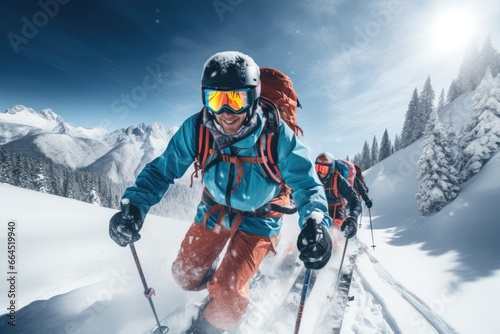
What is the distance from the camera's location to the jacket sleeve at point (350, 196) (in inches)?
235

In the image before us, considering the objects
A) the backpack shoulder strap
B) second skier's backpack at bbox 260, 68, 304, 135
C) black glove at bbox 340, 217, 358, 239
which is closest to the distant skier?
black glove at bbox 340, 217, 358, 239

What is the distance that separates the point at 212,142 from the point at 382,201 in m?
42.2

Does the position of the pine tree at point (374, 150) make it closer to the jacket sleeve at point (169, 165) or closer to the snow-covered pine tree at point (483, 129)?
the snow-covered pine tree at point (483, 129)

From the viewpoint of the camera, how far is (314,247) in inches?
92.6

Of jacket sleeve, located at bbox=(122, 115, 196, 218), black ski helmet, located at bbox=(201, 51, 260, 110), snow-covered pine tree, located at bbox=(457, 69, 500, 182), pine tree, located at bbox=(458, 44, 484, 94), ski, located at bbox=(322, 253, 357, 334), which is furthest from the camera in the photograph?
pine tree, located at bbox=(458, 44, 484, 94)

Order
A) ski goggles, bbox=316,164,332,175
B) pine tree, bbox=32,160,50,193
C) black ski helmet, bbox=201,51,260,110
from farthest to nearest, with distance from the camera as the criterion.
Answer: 1. pine tree, bbox=32,160,50,193
2. ski goggles, bbox=316,164,332,175
3. black ski helmet, bbox=201,51,260,110

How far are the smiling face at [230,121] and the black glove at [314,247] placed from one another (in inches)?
54.2

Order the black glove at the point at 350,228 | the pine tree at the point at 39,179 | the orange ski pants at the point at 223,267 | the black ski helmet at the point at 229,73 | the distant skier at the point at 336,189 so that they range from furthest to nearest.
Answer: the pine tree at the point at 39,179 → the distant skier at the point at 336,189 → the black glove at the point at 350,228 → the orange ski pants at the point at 223,267 → the black ski helmet at the point at 229,73

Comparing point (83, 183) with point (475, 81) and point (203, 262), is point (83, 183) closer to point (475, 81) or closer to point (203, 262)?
point (203, 262)

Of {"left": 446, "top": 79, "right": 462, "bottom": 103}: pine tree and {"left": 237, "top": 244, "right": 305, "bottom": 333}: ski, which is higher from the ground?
{"left": 446, "top": 79, "right": 462, "bottom": 103}: pine tree

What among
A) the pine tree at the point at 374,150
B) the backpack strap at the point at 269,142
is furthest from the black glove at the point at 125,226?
the pine tree at the point at 374,150

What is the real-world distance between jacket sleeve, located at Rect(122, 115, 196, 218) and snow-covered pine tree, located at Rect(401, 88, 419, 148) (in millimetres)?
62570

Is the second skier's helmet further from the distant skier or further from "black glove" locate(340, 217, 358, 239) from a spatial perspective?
"black glove" locate(340, 217, 358, 239)

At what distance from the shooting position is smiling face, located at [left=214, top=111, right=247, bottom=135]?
110 inches
